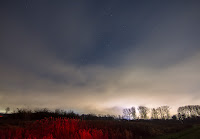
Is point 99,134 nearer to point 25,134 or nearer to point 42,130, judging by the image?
point 42,130

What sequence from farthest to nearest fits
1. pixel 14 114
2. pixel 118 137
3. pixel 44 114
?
pixel 44 114 → pixel 14 114 → pixel 118 137

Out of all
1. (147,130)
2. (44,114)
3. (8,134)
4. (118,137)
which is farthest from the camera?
(44,114)

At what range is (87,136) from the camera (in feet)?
28.4

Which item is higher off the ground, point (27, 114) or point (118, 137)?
point (27, 114)

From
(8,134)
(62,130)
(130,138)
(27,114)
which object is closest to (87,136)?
(62,130)

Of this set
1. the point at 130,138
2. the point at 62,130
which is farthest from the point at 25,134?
the point at 130,138

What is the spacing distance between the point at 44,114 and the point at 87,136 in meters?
14.1

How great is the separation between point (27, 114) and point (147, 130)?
1600 cm

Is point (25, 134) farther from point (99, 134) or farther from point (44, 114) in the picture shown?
point (44, 114)

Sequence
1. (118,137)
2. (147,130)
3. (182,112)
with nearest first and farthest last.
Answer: (118,137) < (147,130) < (182,112)

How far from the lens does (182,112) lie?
295 ft

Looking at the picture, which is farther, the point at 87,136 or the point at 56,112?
the point at 56,112

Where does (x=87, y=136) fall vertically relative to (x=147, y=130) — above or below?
above

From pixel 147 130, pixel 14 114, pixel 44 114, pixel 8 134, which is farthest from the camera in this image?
pixel 44 114
